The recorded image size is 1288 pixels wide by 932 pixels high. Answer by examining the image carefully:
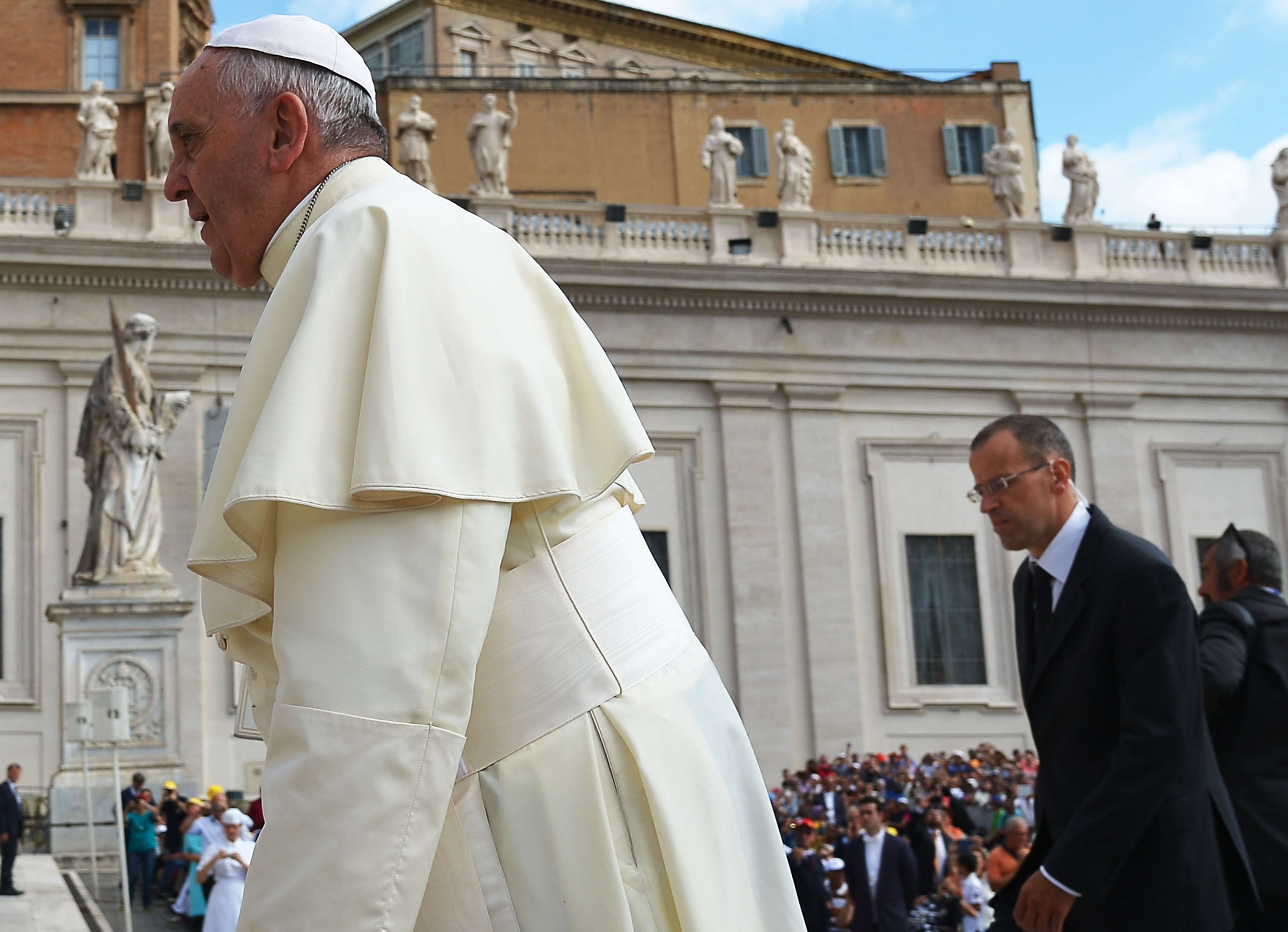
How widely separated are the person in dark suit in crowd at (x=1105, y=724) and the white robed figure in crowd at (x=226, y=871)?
6.60 m

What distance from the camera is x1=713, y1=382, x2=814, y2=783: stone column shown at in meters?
24.9

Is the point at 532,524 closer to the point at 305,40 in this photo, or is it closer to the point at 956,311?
the point at 305,40

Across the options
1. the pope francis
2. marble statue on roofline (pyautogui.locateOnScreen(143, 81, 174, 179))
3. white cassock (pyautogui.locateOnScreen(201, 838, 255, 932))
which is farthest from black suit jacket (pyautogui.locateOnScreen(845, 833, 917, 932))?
marble statue on roofline (pyautogui.locateOnScreen(143, 81, 174, 179))

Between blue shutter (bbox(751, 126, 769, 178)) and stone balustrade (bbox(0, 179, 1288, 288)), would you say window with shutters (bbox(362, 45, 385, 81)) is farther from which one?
stone balustrade (bbox(0, 179, 1288, 288))

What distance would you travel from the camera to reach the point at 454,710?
1.72 metres

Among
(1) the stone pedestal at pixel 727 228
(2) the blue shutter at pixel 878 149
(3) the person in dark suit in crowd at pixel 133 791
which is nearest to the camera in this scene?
(3) the person in dark suit in crowd at pixel 133 791

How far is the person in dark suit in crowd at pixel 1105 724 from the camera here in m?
3.44

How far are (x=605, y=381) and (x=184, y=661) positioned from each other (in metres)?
21.7

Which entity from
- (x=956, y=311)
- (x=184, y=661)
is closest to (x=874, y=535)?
(x=956, y=311)

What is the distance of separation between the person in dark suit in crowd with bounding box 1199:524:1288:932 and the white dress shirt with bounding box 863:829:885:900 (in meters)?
7.03

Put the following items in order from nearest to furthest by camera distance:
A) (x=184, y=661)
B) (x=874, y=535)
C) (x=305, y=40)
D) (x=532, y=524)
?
(x=532, y=524) < (x=305, y=40) < (x=184, y=661) < (x=874, y=535)

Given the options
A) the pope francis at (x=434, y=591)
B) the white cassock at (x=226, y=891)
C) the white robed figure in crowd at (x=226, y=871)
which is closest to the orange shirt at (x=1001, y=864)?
the white robed figure in crowd at (x=226, y=871)

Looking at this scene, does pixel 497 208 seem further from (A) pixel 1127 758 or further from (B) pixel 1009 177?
(A) pixel 1127 758

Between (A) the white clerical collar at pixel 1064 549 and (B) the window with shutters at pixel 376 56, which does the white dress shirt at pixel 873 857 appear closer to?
(A) the white clerical collar at pixel 1064 549
